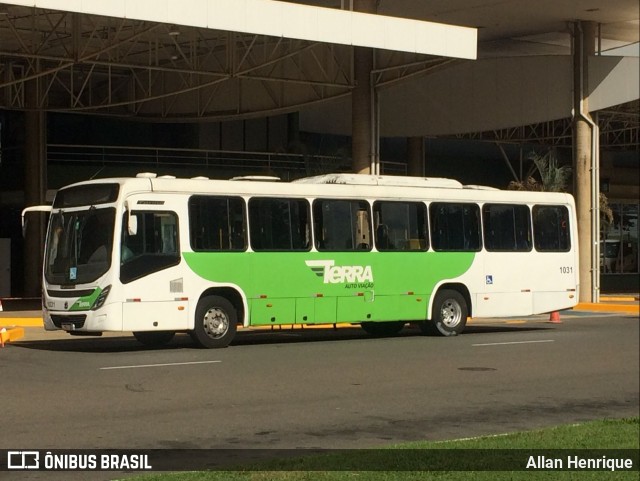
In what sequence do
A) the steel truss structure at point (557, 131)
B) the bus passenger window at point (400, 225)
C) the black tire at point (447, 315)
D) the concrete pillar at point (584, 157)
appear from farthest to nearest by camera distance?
1. the steel truss structure at point (557, 131)
2. the concrete pillar at point (584, 157)
3. the black tire at point (447, 315)
4. the bus passenger window at point (400, 225)

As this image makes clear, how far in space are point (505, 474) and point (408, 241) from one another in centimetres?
1607

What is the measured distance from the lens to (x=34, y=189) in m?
45.1

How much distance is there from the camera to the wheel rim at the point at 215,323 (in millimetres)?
22094

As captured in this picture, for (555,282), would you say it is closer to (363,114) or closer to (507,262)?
(507,262)

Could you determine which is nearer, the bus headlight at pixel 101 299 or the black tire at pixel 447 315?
the bus headlight at pixel 101 299

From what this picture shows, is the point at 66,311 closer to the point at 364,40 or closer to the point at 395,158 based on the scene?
the point at 364,40

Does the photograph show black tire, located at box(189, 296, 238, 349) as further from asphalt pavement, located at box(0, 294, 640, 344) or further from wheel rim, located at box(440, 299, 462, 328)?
wheel rim, located at box(440, 299, 462, 328)

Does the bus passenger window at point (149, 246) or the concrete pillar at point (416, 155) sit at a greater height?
the concrete pillar at point (416, 155)

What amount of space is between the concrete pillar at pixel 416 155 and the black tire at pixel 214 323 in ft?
101

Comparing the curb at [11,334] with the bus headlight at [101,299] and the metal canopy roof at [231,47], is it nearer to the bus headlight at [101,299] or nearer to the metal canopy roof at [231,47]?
the bus headlight at [101,299]

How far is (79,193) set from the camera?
71.5ft

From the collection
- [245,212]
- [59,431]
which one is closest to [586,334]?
[245,212]

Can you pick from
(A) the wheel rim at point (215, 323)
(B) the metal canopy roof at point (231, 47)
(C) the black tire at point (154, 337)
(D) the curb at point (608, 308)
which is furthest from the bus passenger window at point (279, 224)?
(D) the curb at point (608, 308)

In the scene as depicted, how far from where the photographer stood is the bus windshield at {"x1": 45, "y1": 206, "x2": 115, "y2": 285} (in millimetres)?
21016
